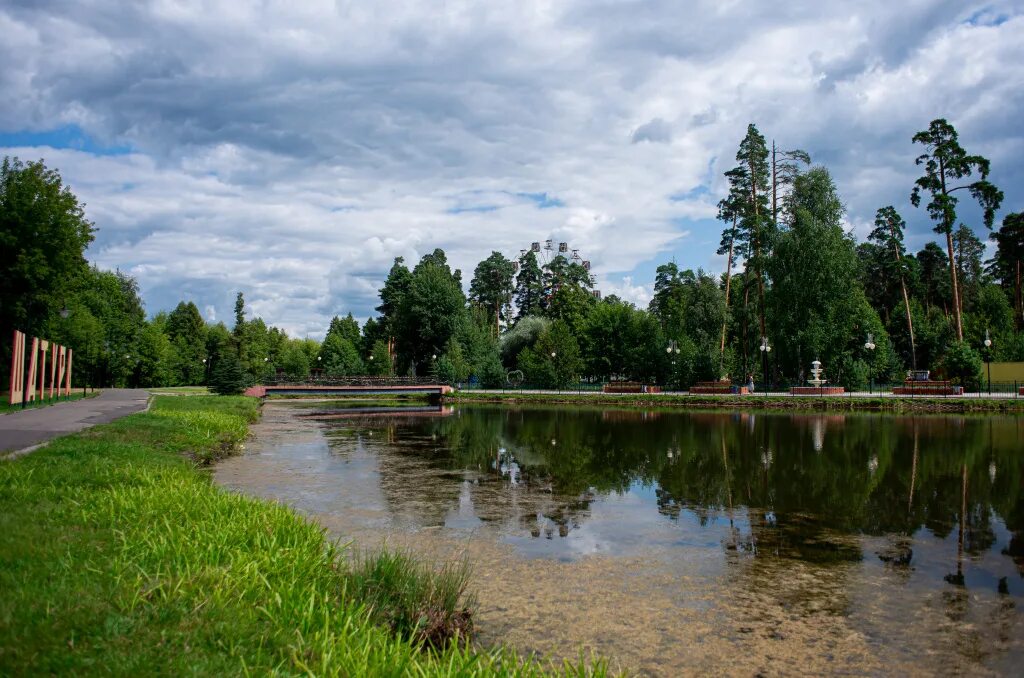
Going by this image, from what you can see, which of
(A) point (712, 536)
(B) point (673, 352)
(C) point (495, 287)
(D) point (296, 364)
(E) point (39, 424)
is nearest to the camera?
(A) point (712, 536)

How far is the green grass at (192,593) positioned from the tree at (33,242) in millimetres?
25184

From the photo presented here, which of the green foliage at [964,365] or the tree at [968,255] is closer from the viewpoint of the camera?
the green foliage at [964,365]

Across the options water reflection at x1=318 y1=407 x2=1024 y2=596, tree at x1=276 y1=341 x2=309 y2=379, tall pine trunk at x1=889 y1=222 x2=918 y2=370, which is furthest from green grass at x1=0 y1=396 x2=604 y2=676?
tree at x1=276 y1=341 x2=309 y2=379

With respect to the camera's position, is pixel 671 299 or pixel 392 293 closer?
pixel 671 299

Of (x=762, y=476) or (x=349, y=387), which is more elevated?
(x=349, y=387)

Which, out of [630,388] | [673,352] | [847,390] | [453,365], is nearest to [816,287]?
[847,390]

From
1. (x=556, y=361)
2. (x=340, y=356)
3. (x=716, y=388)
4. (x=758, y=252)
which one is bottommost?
(x=716, y=388)

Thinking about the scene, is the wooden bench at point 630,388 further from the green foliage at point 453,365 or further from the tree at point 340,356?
the tree at point 340,356

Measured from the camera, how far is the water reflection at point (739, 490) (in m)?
11.3

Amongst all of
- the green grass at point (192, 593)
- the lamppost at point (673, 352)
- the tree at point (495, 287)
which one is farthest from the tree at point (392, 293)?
the green grass at point (192, 593)

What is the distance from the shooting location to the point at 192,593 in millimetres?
5785

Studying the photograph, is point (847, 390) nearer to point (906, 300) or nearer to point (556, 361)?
point (906, 300)

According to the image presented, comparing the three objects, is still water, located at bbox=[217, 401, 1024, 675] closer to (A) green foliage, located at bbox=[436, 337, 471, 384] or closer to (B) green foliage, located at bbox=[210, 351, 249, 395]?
(B) green foliage, located at bbox=[210, 351, 249, 395]

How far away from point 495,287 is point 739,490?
269 ft
